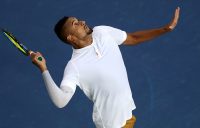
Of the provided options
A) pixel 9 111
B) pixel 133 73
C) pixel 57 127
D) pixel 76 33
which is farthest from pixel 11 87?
pixel 76 33

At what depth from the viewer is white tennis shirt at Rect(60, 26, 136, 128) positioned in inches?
189

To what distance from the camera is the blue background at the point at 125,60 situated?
690cm

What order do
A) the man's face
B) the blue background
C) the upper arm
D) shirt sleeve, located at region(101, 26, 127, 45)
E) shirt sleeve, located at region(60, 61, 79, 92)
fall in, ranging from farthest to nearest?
the blue background
the upper arm
shirt sleeve, located at region(101, 26, 127, 45)
the man's face
shirt sleeve, located at region(60, 61, 79, 92)

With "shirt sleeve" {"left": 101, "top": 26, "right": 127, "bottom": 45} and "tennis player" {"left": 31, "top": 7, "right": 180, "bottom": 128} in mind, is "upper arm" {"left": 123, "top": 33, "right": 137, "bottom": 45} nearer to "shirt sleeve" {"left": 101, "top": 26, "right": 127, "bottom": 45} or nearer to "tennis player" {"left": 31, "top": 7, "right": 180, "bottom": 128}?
"shirt sleeve" {"left": 101, "top": 26, "right": 127, "bottom": 45}

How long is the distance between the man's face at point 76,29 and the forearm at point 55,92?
0.47 meters

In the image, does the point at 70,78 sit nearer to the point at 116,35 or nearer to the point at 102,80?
the point at 102,80

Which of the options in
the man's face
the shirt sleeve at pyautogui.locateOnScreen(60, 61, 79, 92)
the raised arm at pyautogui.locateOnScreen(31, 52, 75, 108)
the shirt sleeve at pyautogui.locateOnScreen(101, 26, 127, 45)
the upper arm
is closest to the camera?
the raised arm at pyautogui.locateOnScreen(31, 52, 75, 108)

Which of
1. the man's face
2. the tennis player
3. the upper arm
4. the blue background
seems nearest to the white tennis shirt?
the tennis player

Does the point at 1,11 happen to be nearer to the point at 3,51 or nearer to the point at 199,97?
the point at 3,51

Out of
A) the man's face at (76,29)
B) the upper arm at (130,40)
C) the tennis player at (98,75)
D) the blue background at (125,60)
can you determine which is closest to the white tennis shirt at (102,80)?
the tennis player at (98,75)

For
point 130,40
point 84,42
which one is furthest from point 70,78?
point 130,40

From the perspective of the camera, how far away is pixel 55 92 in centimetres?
460

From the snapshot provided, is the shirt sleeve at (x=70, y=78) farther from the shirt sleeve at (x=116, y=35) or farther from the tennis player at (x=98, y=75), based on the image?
the shirt sleeve at (x=116, y=35)

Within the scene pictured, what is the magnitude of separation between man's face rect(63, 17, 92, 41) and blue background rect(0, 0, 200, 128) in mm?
2078
